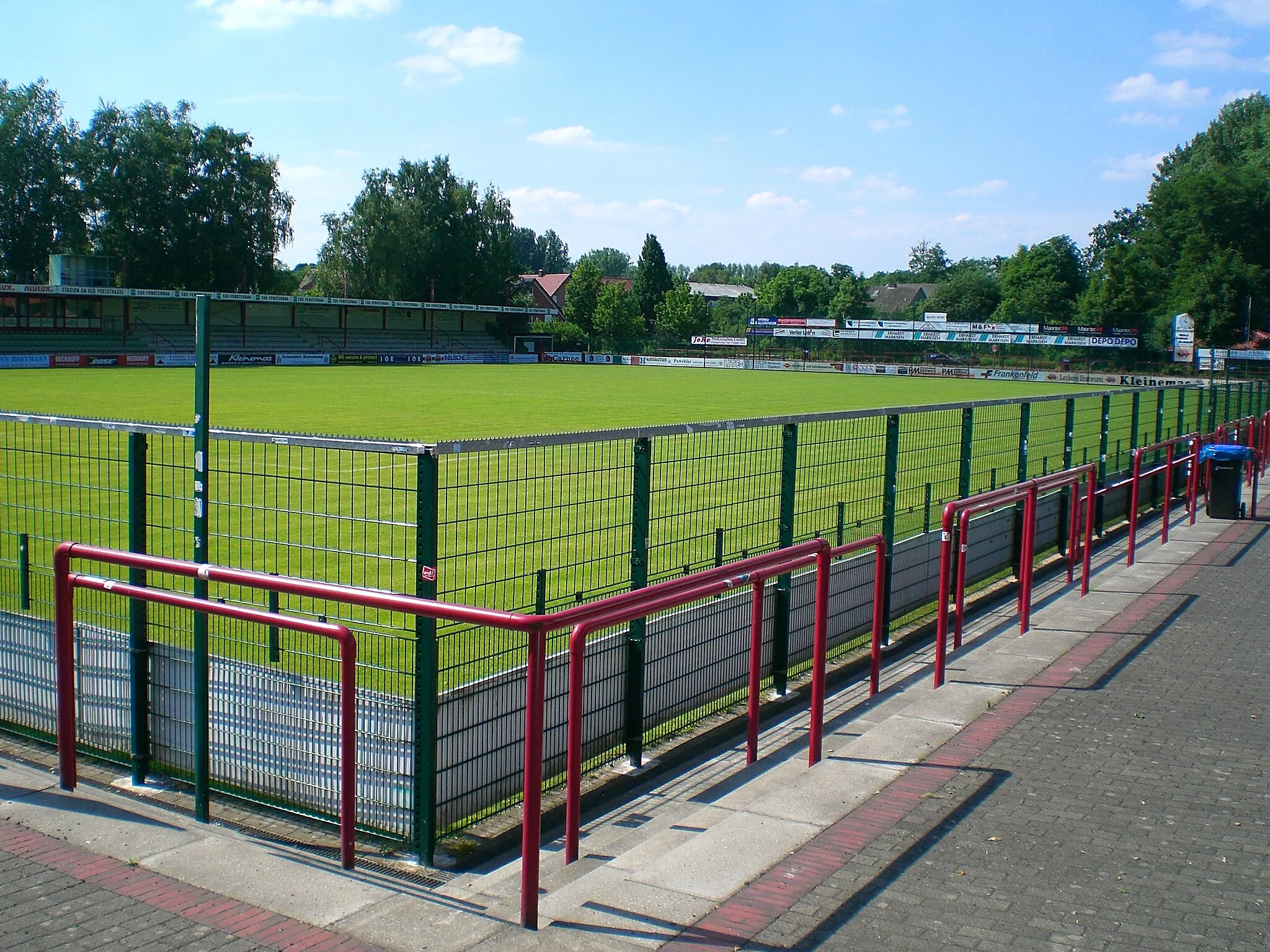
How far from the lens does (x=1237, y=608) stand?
10.8 meters

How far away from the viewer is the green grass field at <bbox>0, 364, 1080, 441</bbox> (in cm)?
2864

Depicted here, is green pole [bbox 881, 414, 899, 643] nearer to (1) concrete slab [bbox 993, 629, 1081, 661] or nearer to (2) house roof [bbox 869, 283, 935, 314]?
(1) concrete slab [bbox 993, 629, 1081, 661]

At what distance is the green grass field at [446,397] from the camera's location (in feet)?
94.0

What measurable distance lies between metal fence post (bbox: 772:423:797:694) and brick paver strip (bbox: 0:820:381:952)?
170 inches

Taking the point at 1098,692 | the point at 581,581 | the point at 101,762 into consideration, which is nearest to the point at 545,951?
the point at 101,762

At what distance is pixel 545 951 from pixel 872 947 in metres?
1.27

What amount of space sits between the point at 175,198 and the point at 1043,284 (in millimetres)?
75561

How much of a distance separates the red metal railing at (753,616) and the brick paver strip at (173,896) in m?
1.14

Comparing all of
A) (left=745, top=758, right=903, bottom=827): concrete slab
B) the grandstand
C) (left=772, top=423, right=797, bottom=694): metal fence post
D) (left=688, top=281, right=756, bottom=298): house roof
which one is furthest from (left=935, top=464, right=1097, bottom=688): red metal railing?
(left=688, top=281, right=756, bottom=298): house roof

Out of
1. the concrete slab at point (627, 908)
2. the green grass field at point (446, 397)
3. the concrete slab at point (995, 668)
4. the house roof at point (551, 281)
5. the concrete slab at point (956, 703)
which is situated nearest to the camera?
the concrete slab at point (627, 908)

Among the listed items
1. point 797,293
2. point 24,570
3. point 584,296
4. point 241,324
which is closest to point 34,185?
point 241,324

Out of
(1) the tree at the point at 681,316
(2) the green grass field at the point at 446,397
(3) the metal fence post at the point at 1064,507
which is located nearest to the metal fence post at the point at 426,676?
(3) the metal fence post at the point at 1064,507

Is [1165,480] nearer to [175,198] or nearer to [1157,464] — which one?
[1157,464]

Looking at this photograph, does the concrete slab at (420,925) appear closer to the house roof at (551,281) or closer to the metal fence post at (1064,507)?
the metal fence post at (1064,507)
